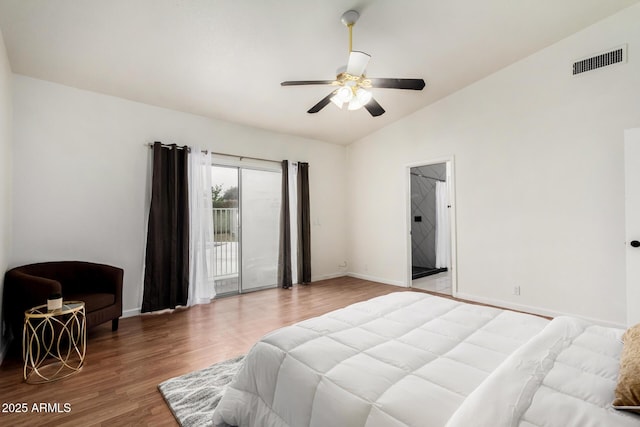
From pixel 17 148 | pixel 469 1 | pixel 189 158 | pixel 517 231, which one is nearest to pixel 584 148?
pixel 517 231

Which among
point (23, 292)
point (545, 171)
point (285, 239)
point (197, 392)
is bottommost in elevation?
point (197, 392)

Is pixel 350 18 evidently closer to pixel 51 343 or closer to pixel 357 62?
pixel 357 62

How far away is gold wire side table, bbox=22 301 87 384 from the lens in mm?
2307

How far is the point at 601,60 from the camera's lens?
3119mm

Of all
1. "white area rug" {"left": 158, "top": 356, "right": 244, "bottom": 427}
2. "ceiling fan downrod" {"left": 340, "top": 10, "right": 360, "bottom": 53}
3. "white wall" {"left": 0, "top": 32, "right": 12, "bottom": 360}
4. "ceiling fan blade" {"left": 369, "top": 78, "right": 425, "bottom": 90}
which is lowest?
"white area rug" {"left": 158, "top": 356, "right": 244, "bottom": 427}

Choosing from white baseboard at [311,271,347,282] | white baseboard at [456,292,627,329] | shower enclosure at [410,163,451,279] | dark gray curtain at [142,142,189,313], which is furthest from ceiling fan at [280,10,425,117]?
shower enclosure at [410,163,451,279]

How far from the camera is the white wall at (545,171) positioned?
3.09 meters

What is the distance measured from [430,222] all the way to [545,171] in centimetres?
337

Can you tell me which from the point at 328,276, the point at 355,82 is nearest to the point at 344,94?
the point at 355,82

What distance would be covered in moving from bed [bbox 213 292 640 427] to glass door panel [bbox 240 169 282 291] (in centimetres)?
323

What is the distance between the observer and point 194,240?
13.5 ft

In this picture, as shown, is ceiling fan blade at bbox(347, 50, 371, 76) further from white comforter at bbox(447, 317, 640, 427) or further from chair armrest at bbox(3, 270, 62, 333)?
chair armrest at bbox(3, 270, 62, 333)

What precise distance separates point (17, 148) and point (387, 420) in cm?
414

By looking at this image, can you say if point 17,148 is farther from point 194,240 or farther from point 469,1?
point 469,1
